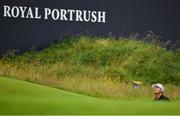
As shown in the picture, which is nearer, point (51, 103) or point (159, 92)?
point (51, 103)

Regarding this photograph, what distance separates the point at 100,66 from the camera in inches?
150

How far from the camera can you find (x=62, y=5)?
383 centimetres

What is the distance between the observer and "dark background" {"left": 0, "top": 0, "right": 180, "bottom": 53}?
371cm

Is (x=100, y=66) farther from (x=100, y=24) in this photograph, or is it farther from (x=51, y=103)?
(x=51, y=103)

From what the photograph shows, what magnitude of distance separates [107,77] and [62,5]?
0.73 meters

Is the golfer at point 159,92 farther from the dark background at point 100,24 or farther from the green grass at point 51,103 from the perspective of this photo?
the dark background at point 100,24

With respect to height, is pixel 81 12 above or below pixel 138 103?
above

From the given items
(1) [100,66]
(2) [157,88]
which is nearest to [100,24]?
(1) [100,66]

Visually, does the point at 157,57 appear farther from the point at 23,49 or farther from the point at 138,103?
the point at 23,49

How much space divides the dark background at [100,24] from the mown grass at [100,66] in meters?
0.08

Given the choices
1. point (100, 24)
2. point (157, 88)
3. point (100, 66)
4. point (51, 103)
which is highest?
point (100, 24)

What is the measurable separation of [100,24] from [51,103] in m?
0.83

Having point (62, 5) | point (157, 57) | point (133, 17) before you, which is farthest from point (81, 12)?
point (157, 57)

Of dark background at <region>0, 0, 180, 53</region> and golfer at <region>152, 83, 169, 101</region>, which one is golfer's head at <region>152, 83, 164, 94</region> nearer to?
golfer at <region>152, 83, 169, 101</region>
